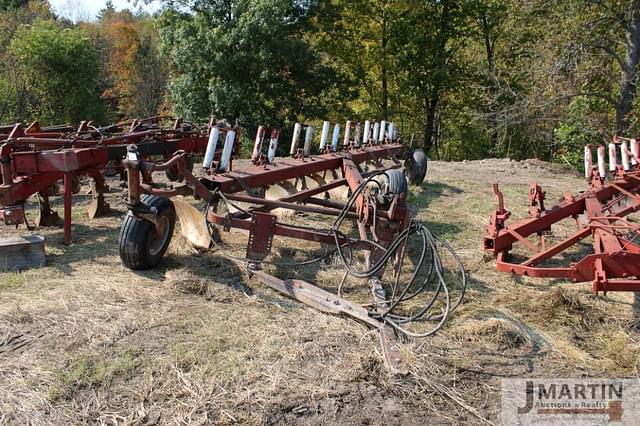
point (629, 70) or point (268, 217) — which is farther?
point (629, 70)

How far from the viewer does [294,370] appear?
289cm

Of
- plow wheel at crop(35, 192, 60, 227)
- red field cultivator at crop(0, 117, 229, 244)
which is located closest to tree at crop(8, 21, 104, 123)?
red field cultivator at crop(0, 117, 229, 244)

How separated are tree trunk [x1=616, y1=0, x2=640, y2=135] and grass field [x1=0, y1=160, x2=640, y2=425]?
32.4 feet

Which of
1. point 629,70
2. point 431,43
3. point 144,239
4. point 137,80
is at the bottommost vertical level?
point 144,239

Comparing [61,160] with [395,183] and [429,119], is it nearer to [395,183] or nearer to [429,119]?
[395,183]

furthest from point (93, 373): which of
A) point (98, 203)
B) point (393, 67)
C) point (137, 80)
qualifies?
point (137, 80)

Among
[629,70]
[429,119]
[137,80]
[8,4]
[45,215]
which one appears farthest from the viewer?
[8,4]

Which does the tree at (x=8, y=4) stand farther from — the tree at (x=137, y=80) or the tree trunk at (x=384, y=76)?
the tree trunk at (x=384, y=76)

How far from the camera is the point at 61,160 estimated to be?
4609 mm

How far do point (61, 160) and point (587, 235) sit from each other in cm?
462

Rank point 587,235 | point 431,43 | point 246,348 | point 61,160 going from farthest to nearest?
point 431,43 < point 61,160 < point 587,235 < point 246,348

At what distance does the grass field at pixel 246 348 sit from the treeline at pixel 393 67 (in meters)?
9.66

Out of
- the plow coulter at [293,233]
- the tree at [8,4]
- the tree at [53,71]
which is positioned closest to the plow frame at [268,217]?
the plow coulter at [293,233]

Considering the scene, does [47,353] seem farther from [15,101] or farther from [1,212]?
[15,101]
